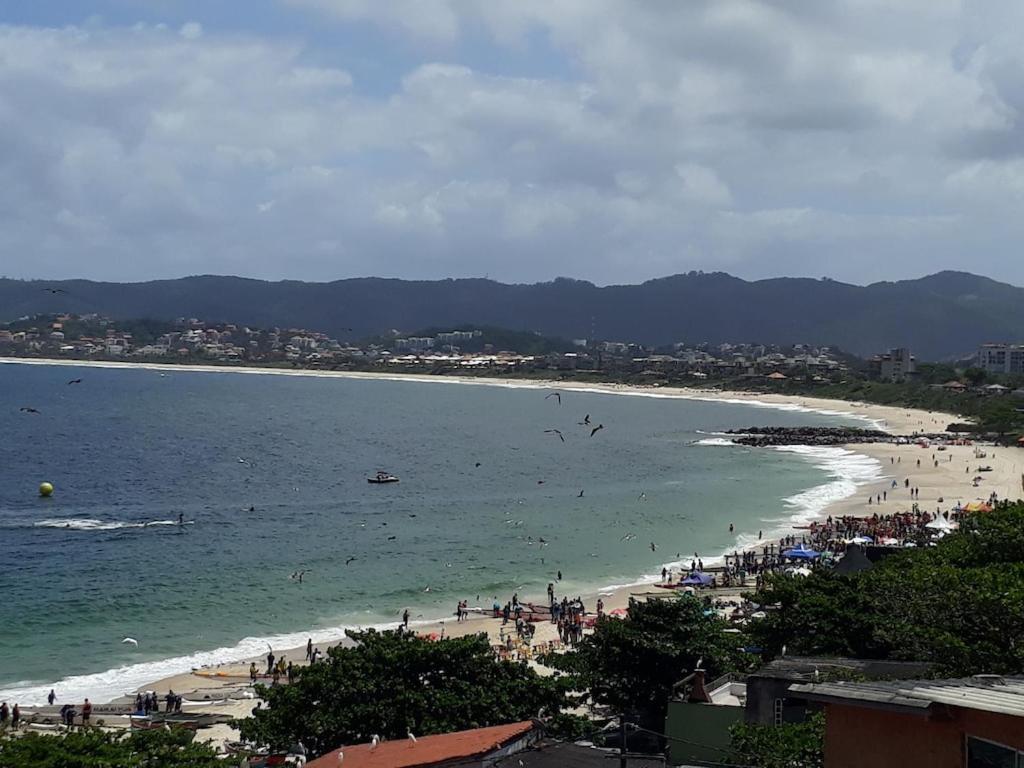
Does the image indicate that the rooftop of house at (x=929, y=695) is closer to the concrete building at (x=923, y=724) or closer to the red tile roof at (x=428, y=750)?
the concrete building at (x=923, y=724)

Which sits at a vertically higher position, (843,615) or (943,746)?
(943,746)

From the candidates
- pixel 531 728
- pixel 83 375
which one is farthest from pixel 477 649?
pixel 83 375

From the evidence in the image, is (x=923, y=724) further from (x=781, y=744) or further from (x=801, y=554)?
(x=801, y=554)

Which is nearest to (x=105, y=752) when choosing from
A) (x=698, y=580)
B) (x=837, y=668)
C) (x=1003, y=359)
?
(x=837, y=668)

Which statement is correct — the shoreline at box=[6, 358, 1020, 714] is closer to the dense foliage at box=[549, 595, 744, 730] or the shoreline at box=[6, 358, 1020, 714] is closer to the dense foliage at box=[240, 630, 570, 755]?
the dense foliage at box=[240, 630, 570, 755]

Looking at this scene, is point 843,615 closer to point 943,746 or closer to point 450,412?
point 943,746

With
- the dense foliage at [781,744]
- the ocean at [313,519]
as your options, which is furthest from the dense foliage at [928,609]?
the ocean at [313,519]
